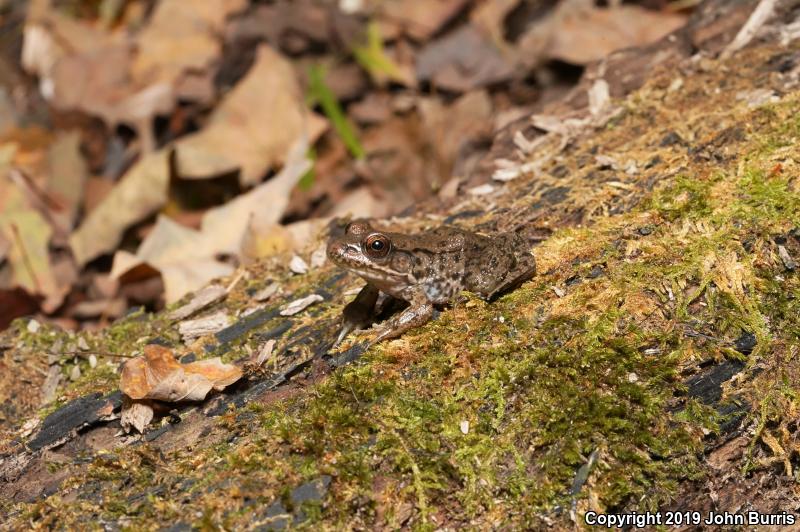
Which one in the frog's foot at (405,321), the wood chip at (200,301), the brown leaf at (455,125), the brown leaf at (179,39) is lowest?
the brown leaf at (455,125)

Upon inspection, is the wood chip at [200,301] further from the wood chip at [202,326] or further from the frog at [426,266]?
the frog at [426,266]

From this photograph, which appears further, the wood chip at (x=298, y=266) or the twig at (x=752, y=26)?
the twig at (x=752, y=26)

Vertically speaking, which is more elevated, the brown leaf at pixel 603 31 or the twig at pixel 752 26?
the twig at pixel 752 26

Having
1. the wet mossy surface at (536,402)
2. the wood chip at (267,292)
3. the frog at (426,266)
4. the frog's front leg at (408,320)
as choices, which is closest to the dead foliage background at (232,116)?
the wood chip at (267,292)

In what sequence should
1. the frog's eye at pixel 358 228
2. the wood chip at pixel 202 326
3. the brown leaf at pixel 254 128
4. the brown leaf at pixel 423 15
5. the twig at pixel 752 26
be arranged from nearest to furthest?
the frog's eye at pixel 358 228, the wood chip at pixel 202 326, the twig at pixel 752 26, the brown leaf at pixel 254 128, the brown leaf at pixel 423 15

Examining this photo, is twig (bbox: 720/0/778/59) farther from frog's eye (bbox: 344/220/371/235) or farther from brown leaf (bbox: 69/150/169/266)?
brown leaf (bbox: 69/150/169/266)

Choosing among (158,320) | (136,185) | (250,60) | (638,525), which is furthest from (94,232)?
(638,525)

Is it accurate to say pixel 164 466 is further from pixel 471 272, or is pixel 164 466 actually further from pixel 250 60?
pixel 250 60

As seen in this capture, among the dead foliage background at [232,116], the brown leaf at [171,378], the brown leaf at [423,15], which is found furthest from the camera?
the brown leaf at [423,15]
